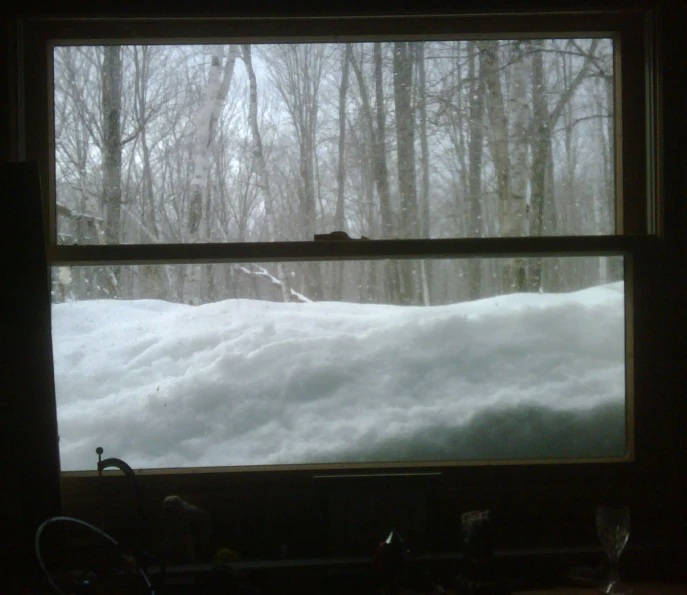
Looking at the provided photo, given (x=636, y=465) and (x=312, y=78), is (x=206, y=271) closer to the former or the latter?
(x=312, y=78)

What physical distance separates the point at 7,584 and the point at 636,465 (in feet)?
5.53

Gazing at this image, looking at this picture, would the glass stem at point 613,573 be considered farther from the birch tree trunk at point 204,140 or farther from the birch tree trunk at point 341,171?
the birch tree trunk at point 204,140

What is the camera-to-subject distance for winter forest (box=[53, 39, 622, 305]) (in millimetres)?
1835

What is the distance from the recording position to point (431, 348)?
6.07 ft

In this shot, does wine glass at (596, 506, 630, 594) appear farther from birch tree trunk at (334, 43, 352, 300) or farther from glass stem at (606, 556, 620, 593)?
birch tree trunk at (334, 43, 352, 300)

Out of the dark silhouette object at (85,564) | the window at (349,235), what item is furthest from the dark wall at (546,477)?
the dark silhouette object at (85,564)

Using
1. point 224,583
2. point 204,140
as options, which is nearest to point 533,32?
point 204,140

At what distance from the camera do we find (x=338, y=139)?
73.7 inches

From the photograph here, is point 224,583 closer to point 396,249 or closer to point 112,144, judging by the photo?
point 396,249

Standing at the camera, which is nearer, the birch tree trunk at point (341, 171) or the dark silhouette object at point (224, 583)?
the dark silhouette object at point (224, 583)

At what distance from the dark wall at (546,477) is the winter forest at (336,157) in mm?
117

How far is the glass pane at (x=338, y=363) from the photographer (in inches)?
71.8

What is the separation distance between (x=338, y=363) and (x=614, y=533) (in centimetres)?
83

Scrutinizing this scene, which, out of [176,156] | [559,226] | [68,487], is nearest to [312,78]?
[176,156]
